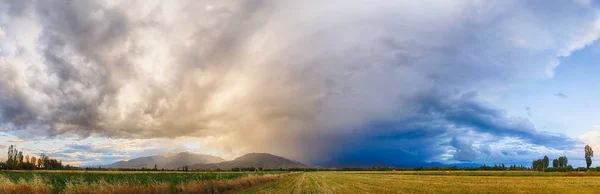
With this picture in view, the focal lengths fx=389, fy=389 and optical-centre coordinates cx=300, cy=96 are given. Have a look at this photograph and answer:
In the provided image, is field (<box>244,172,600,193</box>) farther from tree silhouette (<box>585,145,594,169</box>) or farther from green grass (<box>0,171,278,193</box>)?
tree silhouette (<box>585,145,594,169</box>)

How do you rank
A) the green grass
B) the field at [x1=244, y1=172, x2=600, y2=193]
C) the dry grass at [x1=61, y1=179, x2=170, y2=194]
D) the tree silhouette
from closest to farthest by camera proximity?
the dry grass at [x1=61, y1=179, x2=170, y2=194] < the field at [x1=244, y1=172, x2=600, y2=193] < the green grass < the tree silhouette

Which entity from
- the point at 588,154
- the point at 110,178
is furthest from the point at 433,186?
the point at 588,154

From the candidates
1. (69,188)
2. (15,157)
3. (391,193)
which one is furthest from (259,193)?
(15,157)

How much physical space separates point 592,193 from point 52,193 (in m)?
34.4

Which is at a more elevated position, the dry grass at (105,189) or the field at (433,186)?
the dry grass at (105,189)

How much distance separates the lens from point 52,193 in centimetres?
2214

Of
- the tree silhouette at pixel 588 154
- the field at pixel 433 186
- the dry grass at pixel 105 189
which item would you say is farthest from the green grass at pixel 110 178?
the tree silhouette at pixel 588 154

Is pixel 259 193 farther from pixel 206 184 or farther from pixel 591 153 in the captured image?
pixel 591 153

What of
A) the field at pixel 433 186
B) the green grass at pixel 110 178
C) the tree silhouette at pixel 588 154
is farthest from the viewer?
the tree silhouette at pixel 588 154

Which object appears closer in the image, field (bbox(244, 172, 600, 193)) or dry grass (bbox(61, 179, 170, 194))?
dry grass (bbox(61, 179, 170, 194))

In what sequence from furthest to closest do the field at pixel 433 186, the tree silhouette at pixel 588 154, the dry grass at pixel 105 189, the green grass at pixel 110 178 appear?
the tree silhouette at pixel 588 154 → the green grass at pixel 110 178 → the field at pixel 433 186 → the dry grass at pixel 105 189

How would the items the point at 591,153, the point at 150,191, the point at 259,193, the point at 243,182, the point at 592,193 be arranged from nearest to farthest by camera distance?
the point at 150,191 → the point at 592,193 → the point at 259,193 → the point at 243,182 → the point at 591,153

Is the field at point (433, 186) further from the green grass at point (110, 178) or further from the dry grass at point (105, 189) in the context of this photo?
the dry grass at point (105, 189)

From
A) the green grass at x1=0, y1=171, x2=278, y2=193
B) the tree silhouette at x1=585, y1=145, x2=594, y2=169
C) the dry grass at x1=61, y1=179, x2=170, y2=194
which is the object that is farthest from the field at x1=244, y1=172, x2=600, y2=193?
the tree silhouette at x1=585, y1=145, x2=594, y2=169
